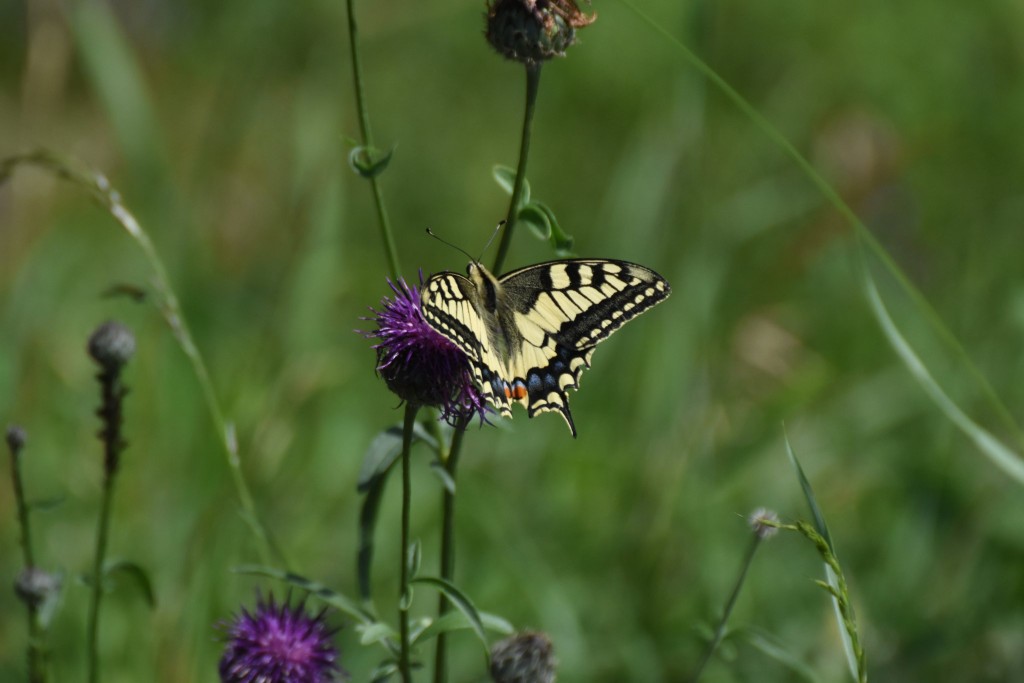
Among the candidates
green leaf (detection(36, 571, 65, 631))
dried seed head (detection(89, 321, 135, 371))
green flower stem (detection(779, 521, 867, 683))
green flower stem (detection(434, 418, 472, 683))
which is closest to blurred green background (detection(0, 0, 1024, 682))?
green flower stem (detection(434, 418, 472, 683))

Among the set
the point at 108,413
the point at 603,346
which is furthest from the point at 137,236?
the point at 603,346

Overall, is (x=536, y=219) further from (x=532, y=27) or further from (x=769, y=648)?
(x=769, y=648)

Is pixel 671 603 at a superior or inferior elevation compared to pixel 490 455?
inferior

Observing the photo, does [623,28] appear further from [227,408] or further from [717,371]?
[227,408]

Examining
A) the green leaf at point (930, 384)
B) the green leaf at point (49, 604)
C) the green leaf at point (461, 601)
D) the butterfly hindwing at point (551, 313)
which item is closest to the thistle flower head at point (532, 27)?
the butterfly hindwing at point (551, 313)

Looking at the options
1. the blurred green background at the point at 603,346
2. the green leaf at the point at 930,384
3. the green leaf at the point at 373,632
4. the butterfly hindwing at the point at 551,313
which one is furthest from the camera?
the blurred green background at the point at 603,346

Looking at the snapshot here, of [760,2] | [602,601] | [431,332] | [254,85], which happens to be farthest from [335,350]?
[760,2]

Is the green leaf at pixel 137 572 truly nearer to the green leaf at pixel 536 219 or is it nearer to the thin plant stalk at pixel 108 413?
the thin plant stalk at pixel 108 413
